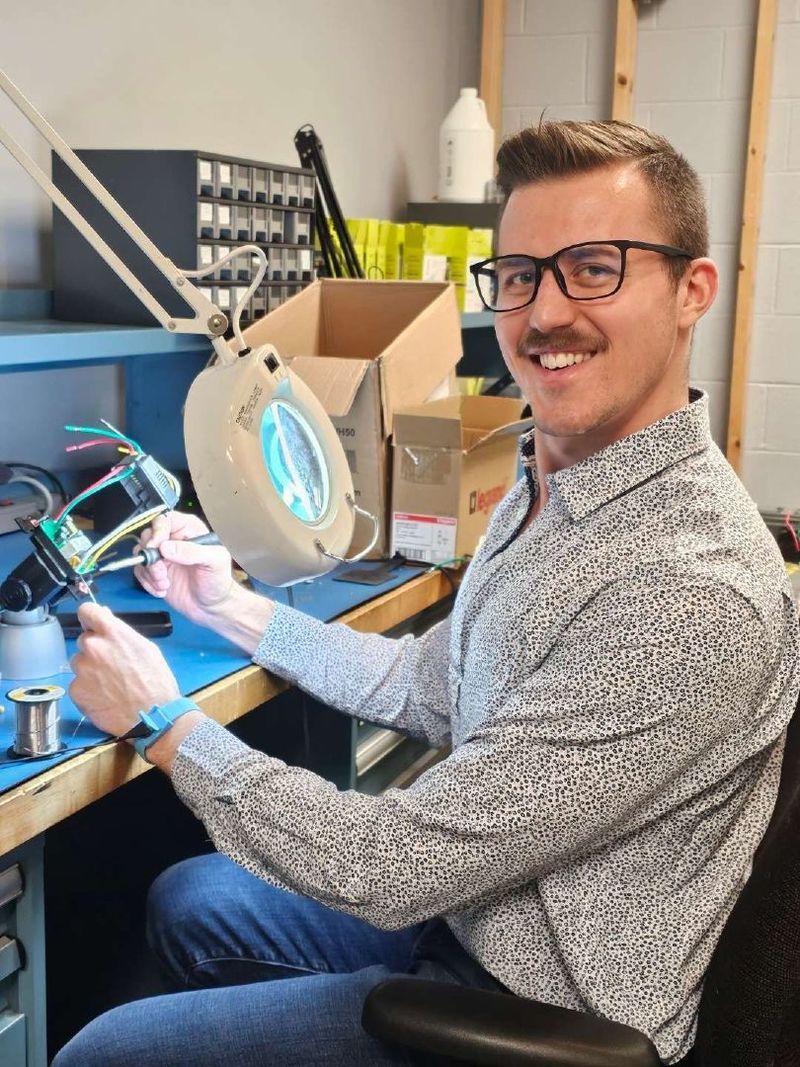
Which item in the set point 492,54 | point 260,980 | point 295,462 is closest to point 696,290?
point 295,462

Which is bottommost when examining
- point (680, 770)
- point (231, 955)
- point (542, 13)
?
point (231, 955)

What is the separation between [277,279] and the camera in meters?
2.15

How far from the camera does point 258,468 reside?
4.02ft

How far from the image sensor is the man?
0.99 m

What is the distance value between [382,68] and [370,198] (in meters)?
0.34

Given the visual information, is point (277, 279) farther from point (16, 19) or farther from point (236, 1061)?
point (236, 1061)

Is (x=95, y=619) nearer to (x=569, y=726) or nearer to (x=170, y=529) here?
(x=170, y=529)

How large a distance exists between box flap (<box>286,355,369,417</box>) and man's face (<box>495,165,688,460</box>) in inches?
28.2

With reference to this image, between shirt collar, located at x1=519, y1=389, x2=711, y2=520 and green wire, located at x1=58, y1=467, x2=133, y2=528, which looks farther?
green wire, located at x1=58, y1=467, x2=133, y2=528

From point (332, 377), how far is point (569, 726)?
41.5 inches

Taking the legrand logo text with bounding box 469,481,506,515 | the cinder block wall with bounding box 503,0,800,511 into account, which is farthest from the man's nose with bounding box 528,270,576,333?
the cinder block wall with bounding box 503,0,800,511

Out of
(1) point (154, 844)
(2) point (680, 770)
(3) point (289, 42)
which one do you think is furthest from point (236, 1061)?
(3) point (289, 42)

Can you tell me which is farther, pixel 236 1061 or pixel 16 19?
pixel 16 19

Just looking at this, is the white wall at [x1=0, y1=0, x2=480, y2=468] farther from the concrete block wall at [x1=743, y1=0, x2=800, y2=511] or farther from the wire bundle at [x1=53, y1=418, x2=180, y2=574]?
the concrete block wall at [x1=743, y1=0, x2=800, y2=511]
